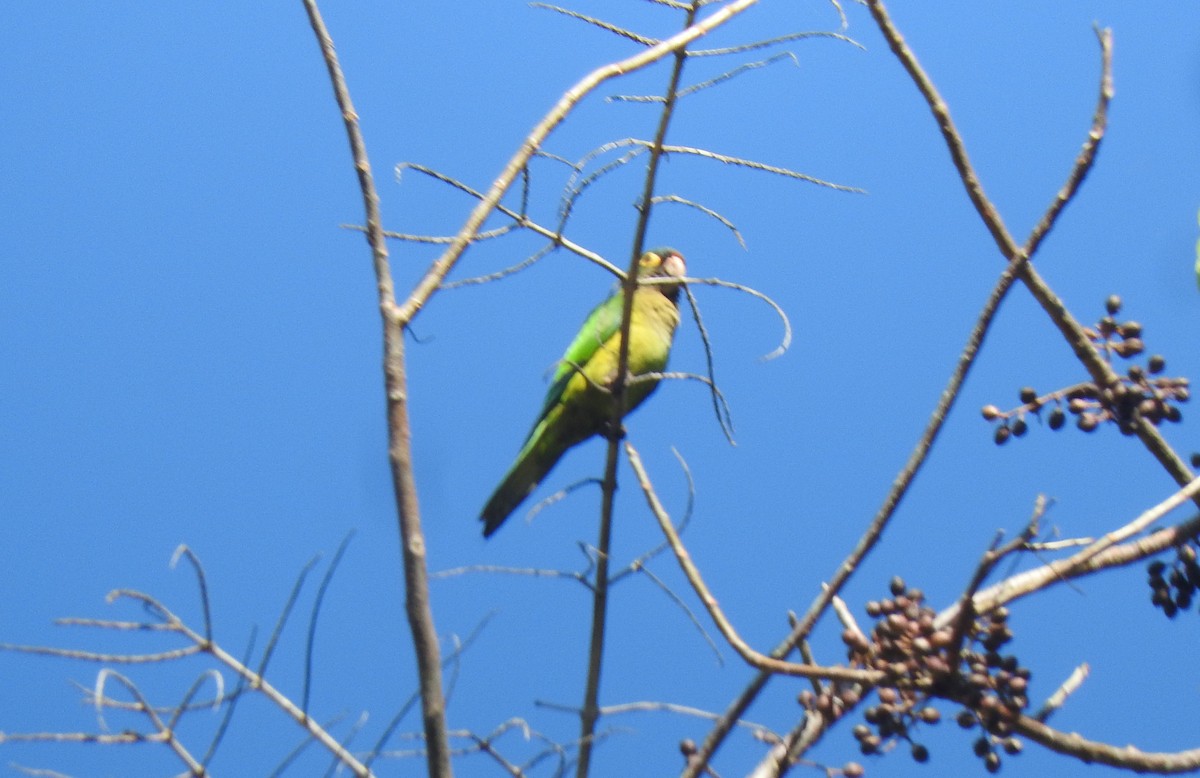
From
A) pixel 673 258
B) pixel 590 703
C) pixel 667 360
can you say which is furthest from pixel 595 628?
pixel 673 258

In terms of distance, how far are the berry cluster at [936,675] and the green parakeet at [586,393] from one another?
189 centimetres

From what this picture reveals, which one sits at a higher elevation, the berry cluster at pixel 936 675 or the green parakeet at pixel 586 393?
the green parakeet at pixel 586 393

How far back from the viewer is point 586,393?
3.28 meters

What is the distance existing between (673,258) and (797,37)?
249 centimetres

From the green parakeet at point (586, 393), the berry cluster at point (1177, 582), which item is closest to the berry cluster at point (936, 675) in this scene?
the berry cluster at point (1177, 582)

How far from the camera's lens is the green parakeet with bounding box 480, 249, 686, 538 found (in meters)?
3.28

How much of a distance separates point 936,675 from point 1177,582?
459 mm

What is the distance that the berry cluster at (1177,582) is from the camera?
57.6 inches

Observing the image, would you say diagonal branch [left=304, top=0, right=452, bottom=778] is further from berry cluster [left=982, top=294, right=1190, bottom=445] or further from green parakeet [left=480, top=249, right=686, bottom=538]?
green parakeet [left=480, top=249, right=686, bottom=538]

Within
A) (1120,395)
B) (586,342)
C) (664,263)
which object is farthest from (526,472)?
(1120,395)

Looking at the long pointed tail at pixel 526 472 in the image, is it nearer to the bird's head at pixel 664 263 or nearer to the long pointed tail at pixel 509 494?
the long pointed tail at pixel 509 494

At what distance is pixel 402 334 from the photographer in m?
1.09

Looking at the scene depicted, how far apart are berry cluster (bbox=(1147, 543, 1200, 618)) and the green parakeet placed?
1.82 m

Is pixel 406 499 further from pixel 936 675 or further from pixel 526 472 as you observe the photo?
pixel 526 472
